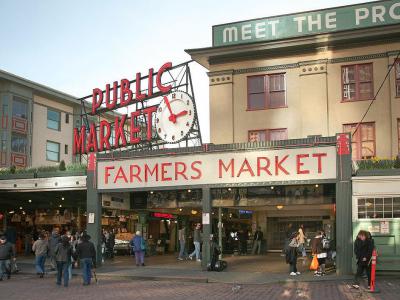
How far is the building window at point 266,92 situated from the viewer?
2900 cm

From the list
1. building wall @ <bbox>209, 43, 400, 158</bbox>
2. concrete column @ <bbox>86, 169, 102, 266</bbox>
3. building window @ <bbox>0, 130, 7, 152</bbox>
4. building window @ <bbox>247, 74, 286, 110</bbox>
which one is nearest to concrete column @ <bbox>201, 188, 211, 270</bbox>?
concrete column @ <bbox>86, 169, 102, 266</bbox>

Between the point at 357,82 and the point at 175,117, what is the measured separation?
906cm

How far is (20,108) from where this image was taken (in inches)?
1998

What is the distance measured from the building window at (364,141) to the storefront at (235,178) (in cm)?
325

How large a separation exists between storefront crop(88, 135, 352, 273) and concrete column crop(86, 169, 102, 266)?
5 centimetres

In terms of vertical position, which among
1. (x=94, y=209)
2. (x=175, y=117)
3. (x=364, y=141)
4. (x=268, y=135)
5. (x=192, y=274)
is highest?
(x=175, y=117)

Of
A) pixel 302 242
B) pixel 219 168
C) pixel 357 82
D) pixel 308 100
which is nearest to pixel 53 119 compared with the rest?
pixel 308 100

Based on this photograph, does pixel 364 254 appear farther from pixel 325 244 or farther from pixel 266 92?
pixel 266 92

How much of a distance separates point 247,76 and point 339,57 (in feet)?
15.1

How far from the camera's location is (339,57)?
27.8 metres

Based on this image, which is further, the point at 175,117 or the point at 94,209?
the point at 175,117

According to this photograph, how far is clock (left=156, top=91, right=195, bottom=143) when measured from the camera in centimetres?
2969

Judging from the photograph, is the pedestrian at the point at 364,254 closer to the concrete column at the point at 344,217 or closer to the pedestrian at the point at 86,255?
the concrete column at the point at 344,217

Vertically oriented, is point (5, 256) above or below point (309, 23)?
below
